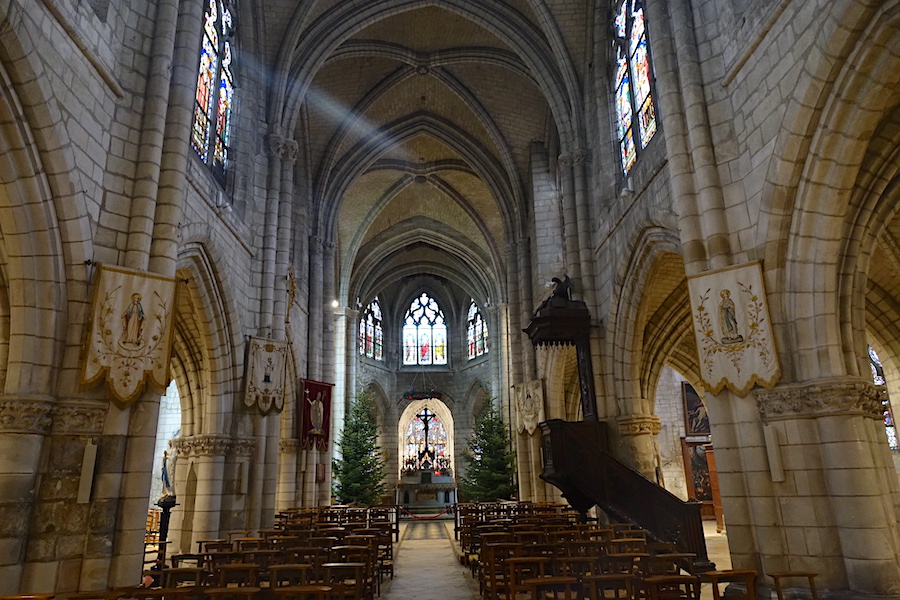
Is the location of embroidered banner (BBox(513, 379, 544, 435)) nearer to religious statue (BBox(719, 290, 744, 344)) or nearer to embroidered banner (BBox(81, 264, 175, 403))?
religious statue (BBox(719, 290, 744, 344))

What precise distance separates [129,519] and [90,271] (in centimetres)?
295

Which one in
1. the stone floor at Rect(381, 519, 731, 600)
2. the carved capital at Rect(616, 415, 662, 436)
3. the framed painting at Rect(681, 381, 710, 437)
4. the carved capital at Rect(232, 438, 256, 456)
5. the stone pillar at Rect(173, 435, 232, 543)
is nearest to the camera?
the stone floor at Rect(381, 519, 731, 600)

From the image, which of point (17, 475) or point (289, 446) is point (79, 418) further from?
point (289, 446)

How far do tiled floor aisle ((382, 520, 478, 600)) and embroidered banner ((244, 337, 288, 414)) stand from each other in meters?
3.97

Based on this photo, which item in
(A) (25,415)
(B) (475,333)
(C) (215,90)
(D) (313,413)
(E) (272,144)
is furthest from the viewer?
(B) (475,333)

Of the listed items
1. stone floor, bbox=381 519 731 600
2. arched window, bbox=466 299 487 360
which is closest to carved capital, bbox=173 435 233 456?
stone floor, bbox=381 519 731 600

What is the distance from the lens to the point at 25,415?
671 centimetres

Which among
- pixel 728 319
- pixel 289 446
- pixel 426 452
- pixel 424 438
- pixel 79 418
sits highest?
pixel 424 438

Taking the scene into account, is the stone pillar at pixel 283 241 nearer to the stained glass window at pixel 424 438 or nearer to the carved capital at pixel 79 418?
the carved capital at pixel 79 418

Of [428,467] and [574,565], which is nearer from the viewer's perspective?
[574,565]

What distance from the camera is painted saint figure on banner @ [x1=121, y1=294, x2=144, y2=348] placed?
24.9 feet

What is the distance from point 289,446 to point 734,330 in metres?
12.8

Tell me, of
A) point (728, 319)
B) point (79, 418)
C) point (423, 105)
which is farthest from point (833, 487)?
point (423, 105)

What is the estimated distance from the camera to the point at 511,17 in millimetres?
15508
